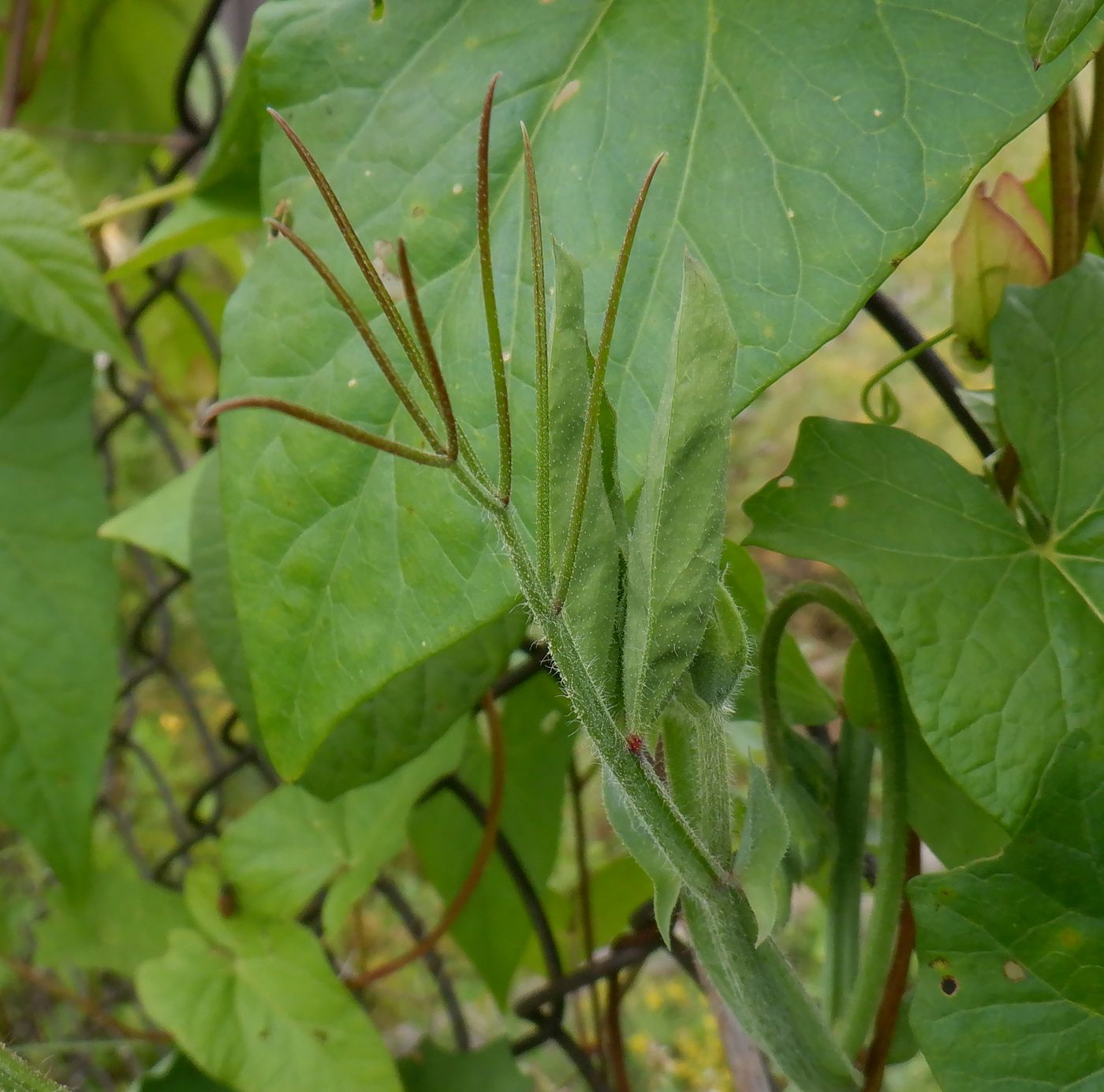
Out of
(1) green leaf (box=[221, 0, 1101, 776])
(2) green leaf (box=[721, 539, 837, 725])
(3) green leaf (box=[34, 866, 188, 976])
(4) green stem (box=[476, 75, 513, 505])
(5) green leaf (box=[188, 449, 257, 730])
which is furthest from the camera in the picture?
(3) green leaf (box=[34, 866, 188, 976])

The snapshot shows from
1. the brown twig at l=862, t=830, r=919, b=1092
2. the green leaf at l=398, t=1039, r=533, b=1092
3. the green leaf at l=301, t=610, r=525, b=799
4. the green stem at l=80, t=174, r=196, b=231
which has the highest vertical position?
the green stem at l=80, t=174, r=196, b=231

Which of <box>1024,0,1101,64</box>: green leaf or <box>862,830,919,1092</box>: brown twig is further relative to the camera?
<box>862,830,919,1092</box>: brown twig

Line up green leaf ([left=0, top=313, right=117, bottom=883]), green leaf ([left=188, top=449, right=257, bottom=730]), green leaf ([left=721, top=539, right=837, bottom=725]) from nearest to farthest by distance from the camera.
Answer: green leaf ([left=721, top=539, right=837, bottom=725]) → green leaf ([left=188, top=449, right=257, bottom=730]) → green leaf ([left=0, top=313, right=117, bottom=883])

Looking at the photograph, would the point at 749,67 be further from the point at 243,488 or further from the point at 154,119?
the point at 154,119

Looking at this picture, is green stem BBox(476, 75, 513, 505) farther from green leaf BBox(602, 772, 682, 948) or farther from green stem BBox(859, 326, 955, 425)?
green stem BBox(859, 326, 955, 425)

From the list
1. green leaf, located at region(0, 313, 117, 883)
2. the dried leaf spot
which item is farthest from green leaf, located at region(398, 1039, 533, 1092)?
the dried leaf spot

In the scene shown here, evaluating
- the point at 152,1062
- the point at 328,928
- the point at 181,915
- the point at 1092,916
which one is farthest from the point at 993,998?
the point at 152,1062

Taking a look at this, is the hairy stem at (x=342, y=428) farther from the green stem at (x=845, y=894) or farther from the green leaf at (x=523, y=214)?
the green stem at (x=845, y=894)
